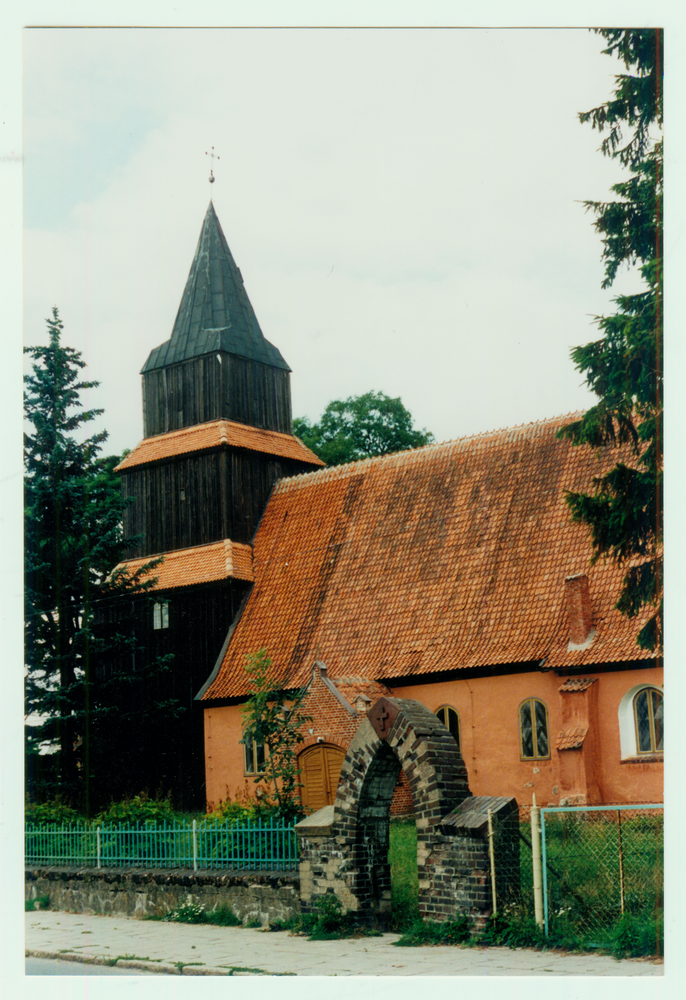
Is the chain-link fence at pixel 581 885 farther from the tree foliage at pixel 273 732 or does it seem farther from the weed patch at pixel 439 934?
the tree foliage at pixel 273 732

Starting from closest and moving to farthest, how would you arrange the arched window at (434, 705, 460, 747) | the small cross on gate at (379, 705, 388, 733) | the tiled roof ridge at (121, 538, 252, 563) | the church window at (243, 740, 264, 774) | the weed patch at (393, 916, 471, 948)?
the weed patch at (393, 916, 471, 948), the small cross on gate at (379, 705, 388, 733), the arched window at (434, 705, 460, 747), the church window at (243, 740, 264, 774), the tiled roof ridge at (121, 538, 252, 563)

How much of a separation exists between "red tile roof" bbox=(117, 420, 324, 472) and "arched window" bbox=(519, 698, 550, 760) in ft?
38.4

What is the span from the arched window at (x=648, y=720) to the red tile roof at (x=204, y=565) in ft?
37.9

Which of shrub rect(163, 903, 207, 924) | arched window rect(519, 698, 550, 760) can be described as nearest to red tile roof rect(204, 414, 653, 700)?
arched window rect(519, 698, 550, 760)

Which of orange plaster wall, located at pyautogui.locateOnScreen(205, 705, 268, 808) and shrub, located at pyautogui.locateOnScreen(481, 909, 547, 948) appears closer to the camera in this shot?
shrub, located at pyautogui.locateOnScreen(481, 909, 547, 948)

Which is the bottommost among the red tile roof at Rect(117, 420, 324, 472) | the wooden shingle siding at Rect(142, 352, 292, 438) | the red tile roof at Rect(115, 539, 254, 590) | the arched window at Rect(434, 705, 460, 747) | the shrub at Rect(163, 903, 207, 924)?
the shrub at Rect(163, 903, 207, 924)

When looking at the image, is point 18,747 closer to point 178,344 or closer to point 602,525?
point 602,525

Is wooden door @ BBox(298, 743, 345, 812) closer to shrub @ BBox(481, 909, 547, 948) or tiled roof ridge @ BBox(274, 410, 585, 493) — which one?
tiled roof ridge @ BBox(274, 410, 585, 493)

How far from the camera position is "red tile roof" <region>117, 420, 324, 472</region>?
3136 cm

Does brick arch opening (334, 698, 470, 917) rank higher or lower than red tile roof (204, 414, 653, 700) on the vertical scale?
lower

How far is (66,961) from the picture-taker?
13156 millimetres

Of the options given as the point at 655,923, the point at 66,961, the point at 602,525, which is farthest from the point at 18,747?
the point at 602,525

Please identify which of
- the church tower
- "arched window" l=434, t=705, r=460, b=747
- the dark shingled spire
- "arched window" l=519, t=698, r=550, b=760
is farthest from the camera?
the dark shingled spire

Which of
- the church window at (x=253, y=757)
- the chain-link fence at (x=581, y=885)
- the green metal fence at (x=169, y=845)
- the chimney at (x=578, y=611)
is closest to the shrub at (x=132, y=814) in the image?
the green metal fence at (x=169, y=845)
